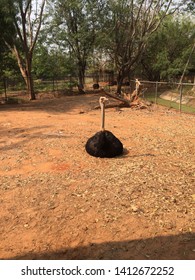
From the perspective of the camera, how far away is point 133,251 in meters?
3.32

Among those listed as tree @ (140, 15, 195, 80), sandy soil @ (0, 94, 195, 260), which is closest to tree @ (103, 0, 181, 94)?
tree @ (140, 15, 195, 80)

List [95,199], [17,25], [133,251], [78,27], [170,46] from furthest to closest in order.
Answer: [170,46], [78,27], [17,25], [95,199], [133,251]

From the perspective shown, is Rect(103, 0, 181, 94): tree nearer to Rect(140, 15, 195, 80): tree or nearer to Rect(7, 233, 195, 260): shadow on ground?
Rect(140, 15, 195, 80): tree

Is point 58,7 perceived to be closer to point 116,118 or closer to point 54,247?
point 116,118

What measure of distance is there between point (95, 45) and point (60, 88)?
497 centimetres

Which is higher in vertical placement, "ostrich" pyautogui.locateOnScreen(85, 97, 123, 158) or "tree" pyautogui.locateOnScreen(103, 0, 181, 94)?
"tree" pyautogui.locateOnScreen(103, 0, 181, 94)

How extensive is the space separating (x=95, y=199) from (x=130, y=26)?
18.2 metres

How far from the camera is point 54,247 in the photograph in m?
3.43

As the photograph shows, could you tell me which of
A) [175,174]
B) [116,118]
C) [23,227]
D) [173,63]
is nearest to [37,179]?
[23,227]

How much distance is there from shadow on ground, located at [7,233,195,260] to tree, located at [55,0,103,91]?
68.7 feet

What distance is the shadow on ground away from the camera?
3.22m

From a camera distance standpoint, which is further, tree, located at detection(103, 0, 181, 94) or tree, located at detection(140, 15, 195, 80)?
tree, located at detection(140, 15, 195, 80)

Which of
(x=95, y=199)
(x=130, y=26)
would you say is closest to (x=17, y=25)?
(x=130, y=26)

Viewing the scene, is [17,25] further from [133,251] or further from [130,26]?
[133,251]
